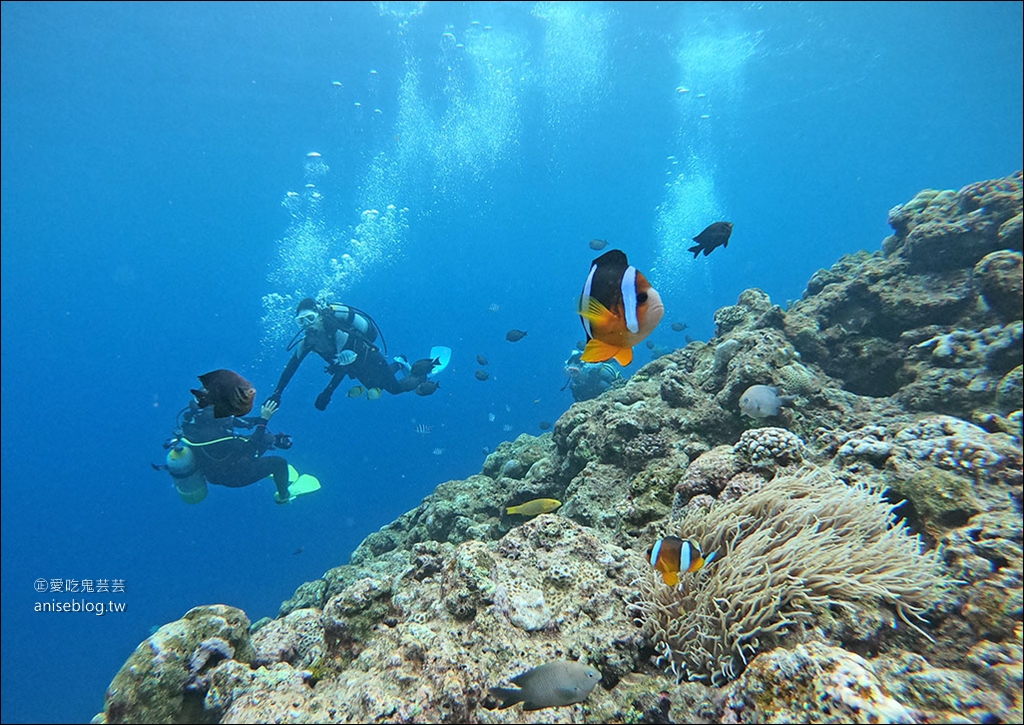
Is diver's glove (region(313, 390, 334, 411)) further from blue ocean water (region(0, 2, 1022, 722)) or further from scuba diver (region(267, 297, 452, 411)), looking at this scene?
blue ocean water (region(0, 2, 1022, 722))

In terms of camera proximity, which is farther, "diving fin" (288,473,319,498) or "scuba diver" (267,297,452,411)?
"scuba diver" (267,297,452,411)

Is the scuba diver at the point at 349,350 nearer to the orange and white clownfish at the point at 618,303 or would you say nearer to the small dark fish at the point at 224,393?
the small dark fish at the point at 224,393

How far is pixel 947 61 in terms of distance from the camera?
43.1 m

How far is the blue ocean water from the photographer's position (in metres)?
36.0

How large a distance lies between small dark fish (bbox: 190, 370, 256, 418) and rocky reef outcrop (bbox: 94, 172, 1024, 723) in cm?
115

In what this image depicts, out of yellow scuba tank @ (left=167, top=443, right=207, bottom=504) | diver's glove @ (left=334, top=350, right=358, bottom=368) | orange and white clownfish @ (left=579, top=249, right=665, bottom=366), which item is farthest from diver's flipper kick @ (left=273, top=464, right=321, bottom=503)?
orange and white clownfish @ (left=579, top=249, right=665, bottom=366)

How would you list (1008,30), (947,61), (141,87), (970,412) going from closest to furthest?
1. (970,412)
2. (1008,30)
3. (141,87)
4. (947,61)

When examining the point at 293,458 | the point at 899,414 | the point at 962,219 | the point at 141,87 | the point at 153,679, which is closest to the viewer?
the point at 153,679

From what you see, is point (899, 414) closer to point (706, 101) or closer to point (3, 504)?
point (706, 101)

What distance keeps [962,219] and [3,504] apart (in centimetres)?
12190

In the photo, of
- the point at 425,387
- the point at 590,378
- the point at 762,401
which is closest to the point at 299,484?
the point at 425,387

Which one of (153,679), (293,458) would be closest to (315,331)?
(153,679)

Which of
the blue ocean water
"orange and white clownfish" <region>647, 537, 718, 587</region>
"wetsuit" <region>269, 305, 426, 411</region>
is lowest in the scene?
"orange and white clownfish" <region>647, 537, 718, 587</region>

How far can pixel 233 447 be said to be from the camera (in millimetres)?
8805
